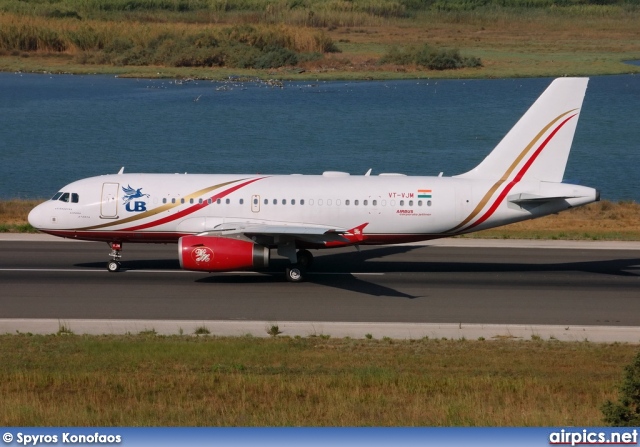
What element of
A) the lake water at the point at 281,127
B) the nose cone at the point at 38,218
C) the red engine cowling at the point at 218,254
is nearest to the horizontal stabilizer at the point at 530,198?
the red engine cowling at the point at 218,254

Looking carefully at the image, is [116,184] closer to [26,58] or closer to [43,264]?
[43,264]

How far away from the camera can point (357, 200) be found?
120 feet

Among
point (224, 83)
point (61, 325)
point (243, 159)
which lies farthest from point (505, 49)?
point (61, 325)

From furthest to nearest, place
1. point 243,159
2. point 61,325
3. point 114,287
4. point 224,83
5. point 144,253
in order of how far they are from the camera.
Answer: point 224,83, point 243,159, point 144,253, point 114,287, point 61,325

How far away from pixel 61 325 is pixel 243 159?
54.8m

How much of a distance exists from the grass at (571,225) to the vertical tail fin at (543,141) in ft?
31.5

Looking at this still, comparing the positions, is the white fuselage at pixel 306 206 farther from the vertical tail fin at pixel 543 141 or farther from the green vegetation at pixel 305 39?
the green vegetation at pixel 305 39

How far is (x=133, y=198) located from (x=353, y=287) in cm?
839

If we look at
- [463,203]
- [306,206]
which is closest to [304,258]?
[306,206]

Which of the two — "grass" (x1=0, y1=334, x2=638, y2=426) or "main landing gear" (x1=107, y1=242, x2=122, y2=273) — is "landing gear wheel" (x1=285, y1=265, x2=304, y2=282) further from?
"grass" (x1=0, y1=334, x2=638, y2=426)

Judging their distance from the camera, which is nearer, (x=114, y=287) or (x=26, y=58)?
(x=114, y=287)

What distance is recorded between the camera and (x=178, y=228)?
3672cm

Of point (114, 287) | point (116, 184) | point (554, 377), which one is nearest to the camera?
point (554, 377)

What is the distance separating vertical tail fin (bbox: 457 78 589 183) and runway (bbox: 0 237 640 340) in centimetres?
377
